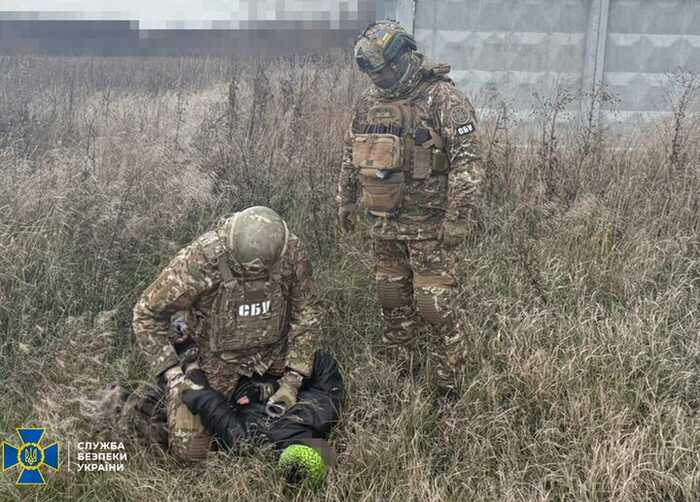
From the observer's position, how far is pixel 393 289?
3344 mm

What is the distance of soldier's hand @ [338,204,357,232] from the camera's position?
11.4 feet

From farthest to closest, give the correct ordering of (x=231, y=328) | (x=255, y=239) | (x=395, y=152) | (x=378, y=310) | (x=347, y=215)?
(x=378, y=310) → (x=347, y=215) → (x=395, y=152) → (x=231, y=328) → (x=255, y=239)

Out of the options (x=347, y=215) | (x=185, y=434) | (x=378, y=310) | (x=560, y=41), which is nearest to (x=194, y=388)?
(x=185, y=434)

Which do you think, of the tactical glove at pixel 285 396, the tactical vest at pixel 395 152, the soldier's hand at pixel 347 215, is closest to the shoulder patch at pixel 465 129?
the tactical vest at pixel 395 152

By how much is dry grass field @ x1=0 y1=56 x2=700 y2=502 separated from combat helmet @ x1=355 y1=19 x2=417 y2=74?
138cm

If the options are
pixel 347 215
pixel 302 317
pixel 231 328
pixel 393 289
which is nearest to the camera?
pixel 231 328

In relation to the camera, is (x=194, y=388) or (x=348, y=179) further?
(x=348, y=179)

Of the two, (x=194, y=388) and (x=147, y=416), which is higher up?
(x=194, y=388)

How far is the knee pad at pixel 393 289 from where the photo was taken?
11.0 feet

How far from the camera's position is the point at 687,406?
109 inches

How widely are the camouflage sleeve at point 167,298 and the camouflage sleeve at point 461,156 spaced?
1.17 m

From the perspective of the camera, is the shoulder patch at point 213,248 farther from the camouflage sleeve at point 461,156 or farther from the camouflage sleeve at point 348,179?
the camouflage sleeve at point 461,156

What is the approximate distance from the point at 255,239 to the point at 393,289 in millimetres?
1020

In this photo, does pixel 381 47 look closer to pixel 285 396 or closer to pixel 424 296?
pixel 424 296
